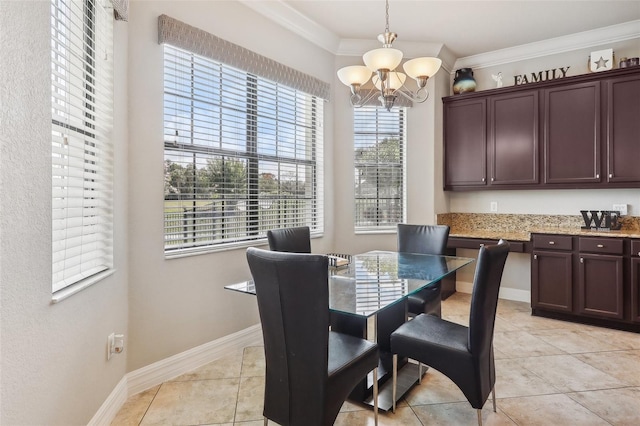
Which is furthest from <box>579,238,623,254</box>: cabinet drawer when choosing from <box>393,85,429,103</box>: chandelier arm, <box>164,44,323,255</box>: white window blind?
<box>164,44,323,255</box>: white window blind

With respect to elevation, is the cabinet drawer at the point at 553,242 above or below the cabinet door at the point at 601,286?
above

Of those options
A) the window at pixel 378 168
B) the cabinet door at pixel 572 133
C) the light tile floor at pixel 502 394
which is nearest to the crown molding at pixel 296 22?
the window at pixel 378 168

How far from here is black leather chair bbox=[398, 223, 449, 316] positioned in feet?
8.69

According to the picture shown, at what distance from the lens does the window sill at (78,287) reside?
4.80 feet

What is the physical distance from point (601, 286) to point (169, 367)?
3.81m

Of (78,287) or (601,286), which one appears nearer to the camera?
(78,287)

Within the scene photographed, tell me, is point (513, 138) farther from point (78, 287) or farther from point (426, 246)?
point (78, 287)

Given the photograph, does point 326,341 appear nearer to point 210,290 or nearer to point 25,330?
Result: point 25,330

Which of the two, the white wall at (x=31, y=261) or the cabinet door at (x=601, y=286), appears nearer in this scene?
the white wall at (x=31, y=261)

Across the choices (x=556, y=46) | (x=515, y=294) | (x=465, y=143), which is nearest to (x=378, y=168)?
Result: (x=465, y=143)

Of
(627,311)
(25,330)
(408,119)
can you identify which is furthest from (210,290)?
(627,311)

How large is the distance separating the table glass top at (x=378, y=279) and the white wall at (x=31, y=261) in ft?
2.61

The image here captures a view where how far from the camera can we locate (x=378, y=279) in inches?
81.7

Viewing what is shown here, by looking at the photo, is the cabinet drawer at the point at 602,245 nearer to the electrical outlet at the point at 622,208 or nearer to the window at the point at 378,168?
the electrical outlet at the point at 622,208
